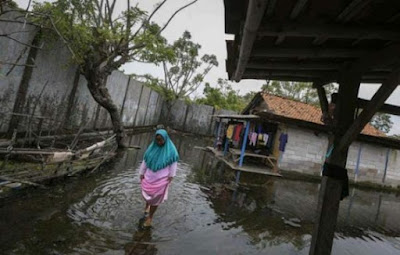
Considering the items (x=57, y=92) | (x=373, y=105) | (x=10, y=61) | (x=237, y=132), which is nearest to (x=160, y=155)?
(x=373, y=105)

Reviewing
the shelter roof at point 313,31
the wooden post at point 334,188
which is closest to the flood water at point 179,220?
the wooden post at point 334,188

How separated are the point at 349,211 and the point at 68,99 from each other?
10.7 meters

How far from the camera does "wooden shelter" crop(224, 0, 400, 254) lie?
9.45ft

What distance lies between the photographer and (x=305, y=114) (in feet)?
58.4

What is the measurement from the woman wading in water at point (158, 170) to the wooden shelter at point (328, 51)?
199 centimetres

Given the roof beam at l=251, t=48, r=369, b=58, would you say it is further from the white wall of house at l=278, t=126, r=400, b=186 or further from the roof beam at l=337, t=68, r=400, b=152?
the white wall of house at l=278, t=126, r=400, b=186

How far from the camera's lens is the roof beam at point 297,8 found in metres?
2.67

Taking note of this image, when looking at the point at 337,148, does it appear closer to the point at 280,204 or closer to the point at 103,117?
the point at 280,204

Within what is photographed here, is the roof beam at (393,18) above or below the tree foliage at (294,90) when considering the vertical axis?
below

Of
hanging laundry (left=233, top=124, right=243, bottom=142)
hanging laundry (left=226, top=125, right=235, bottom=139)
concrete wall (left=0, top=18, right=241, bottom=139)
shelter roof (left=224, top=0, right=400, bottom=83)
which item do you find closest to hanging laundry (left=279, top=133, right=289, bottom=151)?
hanging laundry (left=233, top=124, right=243, bottom=142)

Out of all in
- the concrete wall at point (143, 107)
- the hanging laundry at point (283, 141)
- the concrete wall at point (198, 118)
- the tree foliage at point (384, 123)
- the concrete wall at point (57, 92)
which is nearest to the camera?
the concrete wall at point (57, 92)

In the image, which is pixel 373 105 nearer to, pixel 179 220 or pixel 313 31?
pixel 313 31

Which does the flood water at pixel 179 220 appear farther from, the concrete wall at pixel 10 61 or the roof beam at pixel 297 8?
the roof beam at pixel 297 8

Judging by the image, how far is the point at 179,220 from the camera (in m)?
6.46
